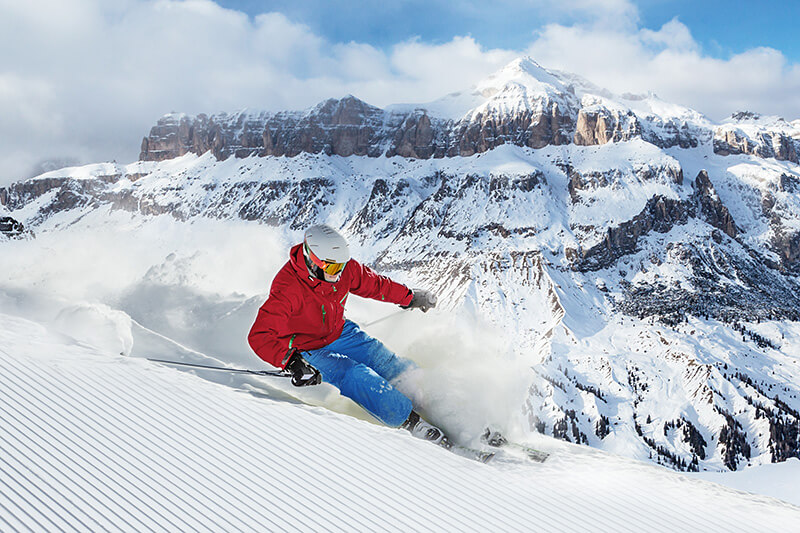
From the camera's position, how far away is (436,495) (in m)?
4.68

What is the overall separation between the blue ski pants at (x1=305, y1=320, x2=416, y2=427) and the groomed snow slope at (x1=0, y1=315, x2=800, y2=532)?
301 millimetres

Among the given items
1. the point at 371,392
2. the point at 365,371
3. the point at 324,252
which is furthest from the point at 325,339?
the point at 324,252

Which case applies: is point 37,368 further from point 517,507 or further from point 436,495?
point 517,507

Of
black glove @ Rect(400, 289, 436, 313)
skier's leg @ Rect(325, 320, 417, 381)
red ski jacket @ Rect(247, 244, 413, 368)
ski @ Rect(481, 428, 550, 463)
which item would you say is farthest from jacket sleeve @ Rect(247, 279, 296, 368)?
ski @ Rect(481, 428, 550, 463)

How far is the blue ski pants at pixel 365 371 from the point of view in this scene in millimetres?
5816

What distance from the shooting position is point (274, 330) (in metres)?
5.85

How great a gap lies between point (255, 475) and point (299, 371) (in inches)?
53.0

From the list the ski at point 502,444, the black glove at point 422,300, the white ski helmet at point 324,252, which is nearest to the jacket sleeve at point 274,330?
the white ski helmet at point 324,252

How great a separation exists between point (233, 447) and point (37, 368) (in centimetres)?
293

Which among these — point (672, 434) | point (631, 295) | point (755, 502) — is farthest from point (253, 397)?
point (631, 295)

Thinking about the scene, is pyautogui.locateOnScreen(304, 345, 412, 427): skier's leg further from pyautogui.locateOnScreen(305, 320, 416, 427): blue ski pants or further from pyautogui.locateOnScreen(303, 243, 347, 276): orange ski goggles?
pyautogui.locateOnScreen(303, 243, 347, 276): orange ski goggles

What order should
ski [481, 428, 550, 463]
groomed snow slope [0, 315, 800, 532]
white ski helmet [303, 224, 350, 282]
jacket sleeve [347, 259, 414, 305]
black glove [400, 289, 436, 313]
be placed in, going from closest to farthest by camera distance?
groomed snow slope [0, 315, 800, 532] → white ski helmet [303, 224, 350, 282] → ski [481, 428, 550, 463] → jacket sleeve [347, 259, 414, 305] → black glove [400, 289, 436, 313]

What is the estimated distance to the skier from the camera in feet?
19.0

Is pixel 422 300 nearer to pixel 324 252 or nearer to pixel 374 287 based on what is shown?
pixel 374 287
